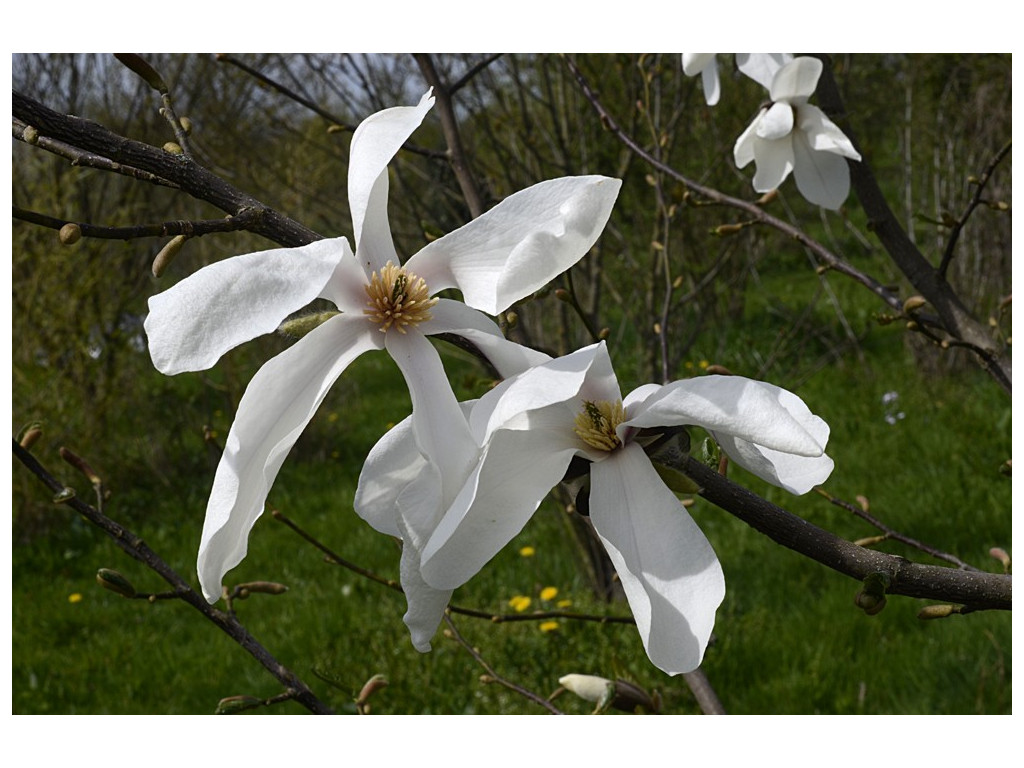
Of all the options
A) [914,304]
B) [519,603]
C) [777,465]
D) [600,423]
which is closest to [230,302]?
[600,423]

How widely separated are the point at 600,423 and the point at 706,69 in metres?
0.85

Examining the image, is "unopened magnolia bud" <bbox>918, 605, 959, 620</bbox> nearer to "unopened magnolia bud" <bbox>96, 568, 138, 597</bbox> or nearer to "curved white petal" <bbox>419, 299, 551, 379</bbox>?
"curved white petal" <bbox>419, 299, 551, 379</bbox>

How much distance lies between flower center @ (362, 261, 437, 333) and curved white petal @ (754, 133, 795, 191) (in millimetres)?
675

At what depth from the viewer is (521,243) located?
1.48ft

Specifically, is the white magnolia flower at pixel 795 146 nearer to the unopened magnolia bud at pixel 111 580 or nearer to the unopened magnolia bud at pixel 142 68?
the unopened magnolia bud at pixel 142 68

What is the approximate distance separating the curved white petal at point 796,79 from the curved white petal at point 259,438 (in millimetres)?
699

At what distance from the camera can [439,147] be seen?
291cm

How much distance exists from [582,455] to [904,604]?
1.74 metres

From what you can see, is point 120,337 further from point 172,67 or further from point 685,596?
point 685,596

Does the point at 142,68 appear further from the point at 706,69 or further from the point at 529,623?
the point at 529,623

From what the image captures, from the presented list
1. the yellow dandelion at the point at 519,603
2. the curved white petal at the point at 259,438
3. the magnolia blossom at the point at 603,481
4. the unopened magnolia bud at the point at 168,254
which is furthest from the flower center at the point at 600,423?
the yellow dandelion at the point at 519,603

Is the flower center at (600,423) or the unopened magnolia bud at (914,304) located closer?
the flower center at (600,423)

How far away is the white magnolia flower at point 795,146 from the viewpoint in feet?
3.33
